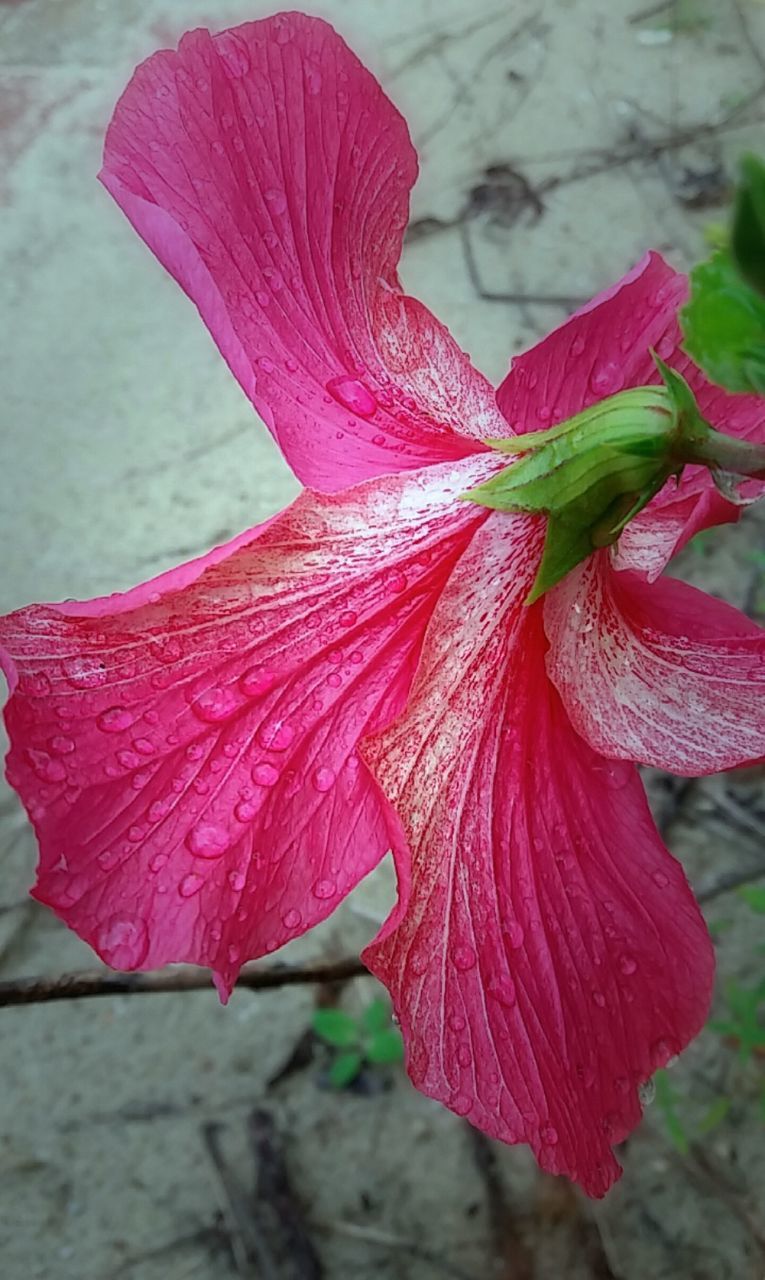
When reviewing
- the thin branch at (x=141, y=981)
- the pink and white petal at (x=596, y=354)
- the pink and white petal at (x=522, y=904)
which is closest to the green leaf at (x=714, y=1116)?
the thin branch at (x=141, y=981)

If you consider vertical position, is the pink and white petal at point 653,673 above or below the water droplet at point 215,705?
below

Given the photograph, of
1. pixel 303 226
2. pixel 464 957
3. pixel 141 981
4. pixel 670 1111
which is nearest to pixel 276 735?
pixel 464 957

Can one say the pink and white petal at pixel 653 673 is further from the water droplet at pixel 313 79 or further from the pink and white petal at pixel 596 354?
the water droplet at pixel 313 79

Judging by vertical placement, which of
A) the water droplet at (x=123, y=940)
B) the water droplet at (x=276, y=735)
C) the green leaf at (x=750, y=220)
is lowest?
the water droplet at (x=123, y=940)

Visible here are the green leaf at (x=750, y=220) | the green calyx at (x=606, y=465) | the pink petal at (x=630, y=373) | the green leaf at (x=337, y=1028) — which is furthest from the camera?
the green leaf at (x=337, y=1028)

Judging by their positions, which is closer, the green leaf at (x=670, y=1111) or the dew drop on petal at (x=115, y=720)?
the dew drop on petal at (x=115, y=720)

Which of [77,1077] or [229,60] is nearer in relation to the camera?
[229,60]

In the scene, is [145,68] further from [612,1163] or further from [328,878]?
[612,1163]

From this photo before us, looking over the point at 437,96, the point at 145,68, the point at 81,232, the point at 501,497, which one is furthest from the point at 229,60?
the point at 437,96
